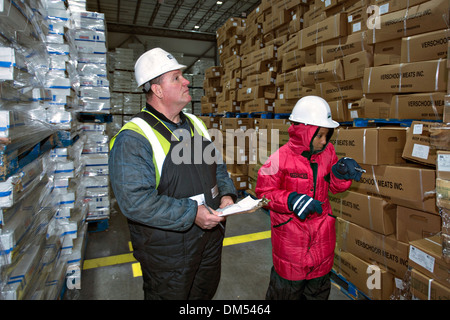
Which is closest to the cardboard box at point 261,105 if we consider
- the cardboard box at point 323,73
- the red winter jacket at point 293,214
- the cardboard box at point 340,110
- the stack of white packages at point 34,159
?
the cardboard box at point 323,73

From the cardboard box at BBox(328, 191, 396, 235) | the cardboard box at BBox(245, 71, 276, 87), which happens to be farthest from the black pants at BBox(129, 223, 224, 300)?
the cardboard box at BBox(245, 71, 276, 87)

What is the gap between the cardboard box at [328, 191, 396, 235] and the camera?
252 centimetres

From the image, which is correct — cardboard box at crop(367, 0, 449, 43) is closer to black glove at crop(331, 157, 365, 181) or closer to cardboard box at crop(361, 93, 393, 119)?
cardboard box at crop(361, 93, 393, 119)

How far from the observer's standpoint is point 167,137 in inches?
61.4

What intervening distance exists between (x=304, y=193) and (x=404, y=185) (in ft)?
3.18

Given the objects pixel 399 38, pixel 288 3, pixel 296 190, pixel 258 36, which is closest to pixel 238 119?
pixel 258 36

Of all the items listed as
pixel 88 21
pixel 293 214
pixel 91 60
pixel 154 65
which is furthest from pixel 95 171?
pixel 293 214

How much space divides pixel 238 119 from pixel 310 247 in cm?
433

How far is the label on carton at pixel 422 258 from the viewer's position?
1906mm

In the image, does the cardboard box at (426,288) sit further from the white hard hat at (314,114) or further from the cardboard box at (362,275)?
the white hard hat at (314,114)

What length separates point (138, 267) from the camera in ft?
10.9

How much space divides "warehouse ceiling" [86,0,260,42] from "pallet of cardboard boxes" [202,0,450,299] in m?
6.91

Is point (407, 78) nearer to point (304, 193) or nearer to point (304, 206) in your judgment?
point (304, 193)

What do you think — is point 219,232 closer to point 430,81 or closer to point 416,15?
point 430,81
